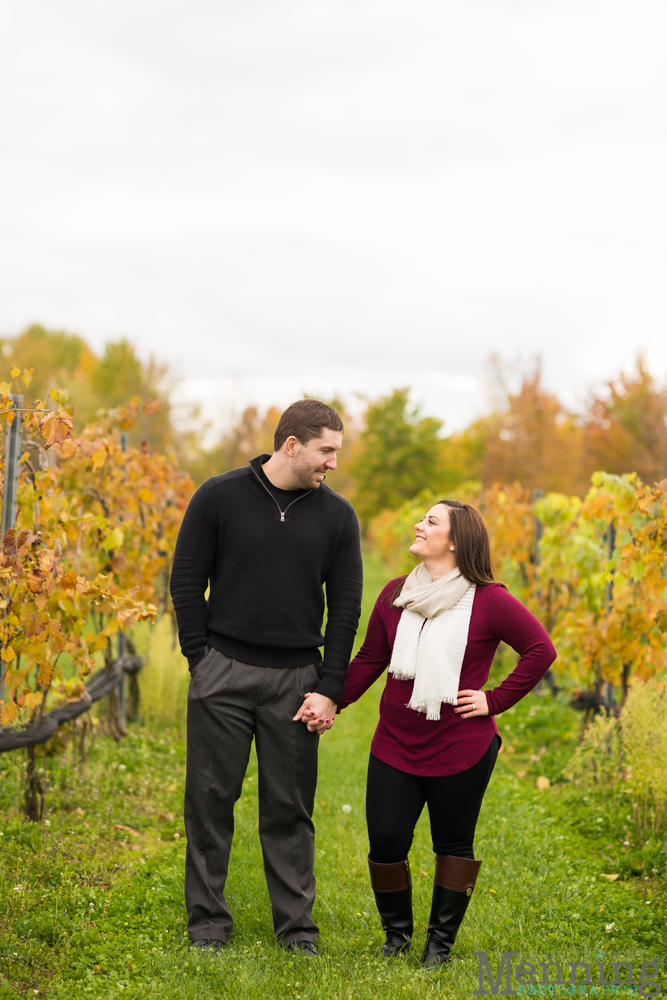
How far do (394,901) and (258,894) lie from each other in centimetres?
77

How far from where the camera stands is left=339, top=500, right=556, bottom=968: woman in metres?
2.77

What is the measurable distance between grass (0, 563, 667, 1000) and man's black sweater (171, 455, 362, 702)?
3.05 feet

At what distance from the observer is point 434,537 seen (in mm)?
2863

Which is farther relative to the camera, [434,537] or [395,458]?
[395,458]

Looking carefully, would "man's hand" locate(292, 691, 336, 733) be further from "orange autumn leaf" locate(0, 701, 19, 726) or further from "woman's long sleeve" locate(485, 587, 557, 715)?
"orange autumn leaf" locate(0, 701, 19, 726)

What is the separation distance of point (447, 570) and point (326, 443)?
1.98 ft

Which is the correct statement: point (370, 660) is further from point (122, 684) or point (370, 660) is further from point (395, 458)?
point (395, 458)

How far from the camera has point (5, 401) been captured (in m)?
3.30

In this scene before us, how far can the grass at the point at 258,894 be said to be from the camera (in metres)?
2.75

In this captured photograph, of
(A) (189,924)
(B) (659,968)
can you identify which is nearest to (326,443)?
(A) (189,924)

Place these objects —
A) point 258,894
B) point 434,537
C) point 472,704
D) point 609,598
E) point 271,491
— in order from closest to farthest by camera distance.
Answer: point 472,704
point 434,537
point 271,491
point 258,894
point 609,598

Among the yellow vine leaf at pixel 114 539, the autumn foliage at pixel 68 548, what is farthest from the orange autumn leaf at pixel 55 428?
the yellow vine leaf at pixel 114 539

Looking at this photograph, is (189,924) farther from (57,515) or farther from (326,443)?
(57,515)

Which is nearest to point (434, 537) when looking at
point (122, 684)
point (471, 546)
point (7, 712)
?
point (471, 546)
